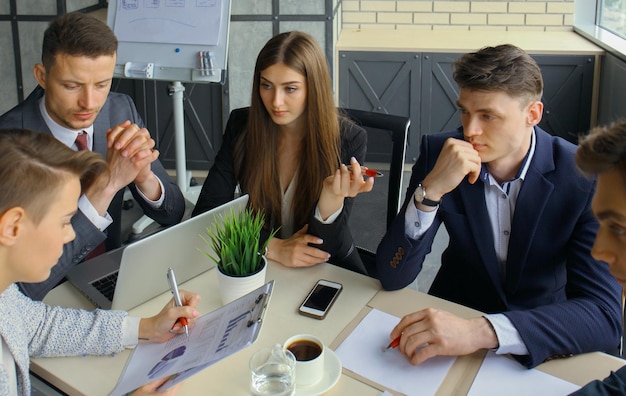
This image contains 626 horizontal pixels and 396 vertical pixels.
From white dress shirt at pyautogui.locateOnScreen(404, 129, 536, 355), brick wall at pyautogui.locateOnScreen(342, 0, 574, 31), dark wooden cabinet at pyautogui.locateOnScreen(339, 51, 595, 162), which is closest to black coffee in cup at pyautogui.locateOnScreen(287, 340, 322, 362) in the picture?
white dress shirt at pyautogui.locateOnScreen(404, 129, 536, 355)

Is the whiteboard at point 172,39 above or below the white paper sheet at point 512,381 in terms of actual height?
above

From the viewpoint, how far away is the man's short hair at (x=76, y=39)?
2.08 m

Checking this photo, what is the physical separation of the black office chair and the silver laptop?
2.06 feet

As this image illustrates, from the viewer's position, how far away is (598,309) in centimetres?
154

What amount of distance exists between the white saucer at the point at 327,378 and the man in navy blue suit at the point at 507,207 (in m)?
0.35

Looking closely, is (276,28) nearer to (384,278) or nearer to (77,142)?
(77,142)

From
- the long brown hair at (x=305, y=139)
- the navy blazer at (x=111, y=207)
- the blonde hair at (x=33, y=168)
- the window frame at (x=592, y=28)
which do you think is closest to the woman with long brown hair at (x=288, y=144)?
the long brown hair at (x=305, y=139)

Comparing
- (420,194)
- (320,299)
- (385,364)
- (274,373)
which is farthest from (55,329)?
(420,194)

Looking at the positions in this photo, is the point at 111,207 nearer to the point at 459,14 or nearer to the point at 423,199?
the point at 423,199

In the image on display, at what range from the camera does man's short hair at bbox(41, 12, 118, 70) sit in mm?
2076

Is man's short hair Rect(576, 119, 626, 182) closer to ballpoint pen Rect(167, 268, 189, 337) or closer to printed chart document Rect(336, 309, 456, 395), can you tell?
printed chart document Rect(336, 309, 456, 395)

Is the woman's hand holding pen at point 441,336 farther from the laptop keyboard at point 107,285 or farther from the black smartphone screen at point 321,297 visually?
the laptop keyboard at point 107,285

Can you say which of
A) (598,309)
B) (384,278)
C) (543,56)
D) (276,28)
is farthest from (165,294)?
(543,56)

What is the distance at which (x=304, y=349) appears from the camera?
1.38 meters
